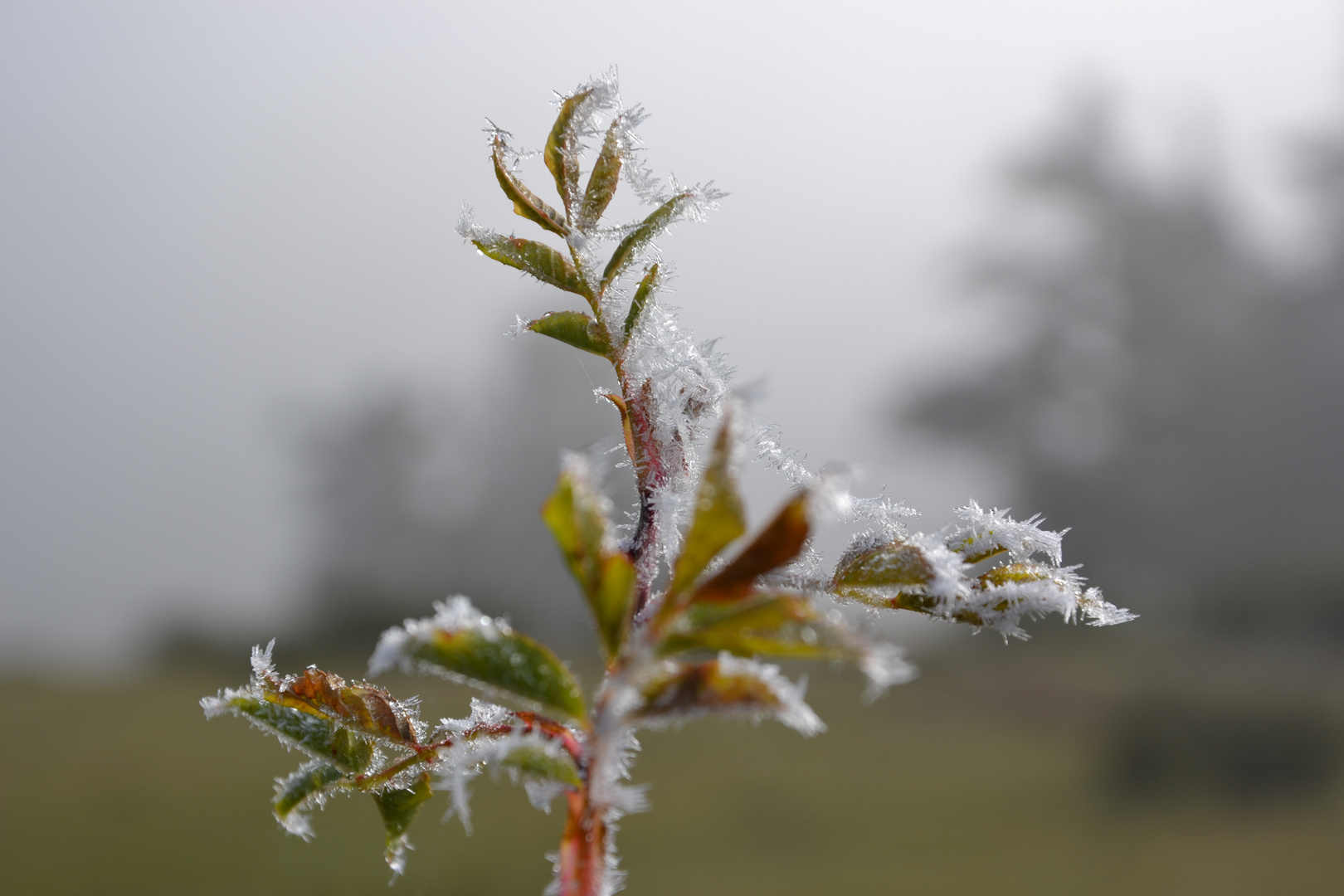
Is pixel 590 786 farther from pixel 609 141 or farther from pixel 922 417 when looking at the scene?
pixel 922 417

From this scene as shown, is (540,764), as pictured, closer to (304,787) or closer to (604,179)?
(304,787)

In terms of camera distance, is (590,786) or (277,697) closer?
(590,786)

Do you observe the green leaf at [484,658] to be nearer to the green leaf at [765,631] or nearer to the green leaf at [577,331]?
the green leaf at [765,631]

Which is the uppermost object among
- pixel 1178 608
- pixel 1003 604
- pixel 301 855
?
pixel 1178 608

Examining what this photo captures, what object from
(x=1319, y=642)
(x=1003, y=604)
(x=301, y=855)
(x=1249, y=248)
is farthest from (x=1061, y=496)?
(x=1003, y=604)

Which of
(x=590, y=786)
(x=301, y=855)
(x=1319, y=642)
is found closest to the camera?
(x=590, y=786)

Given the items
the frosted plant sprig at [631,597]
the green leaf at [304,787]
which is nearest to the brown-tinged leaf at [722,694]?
the frosted plant sprig at [631,597]

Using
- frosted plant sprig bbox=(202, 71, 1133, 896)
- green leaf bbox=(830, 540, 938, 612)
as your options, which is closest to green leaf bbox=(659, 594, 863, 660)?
frosted plant sprig bbox=(202, 71, 1133, 896)
